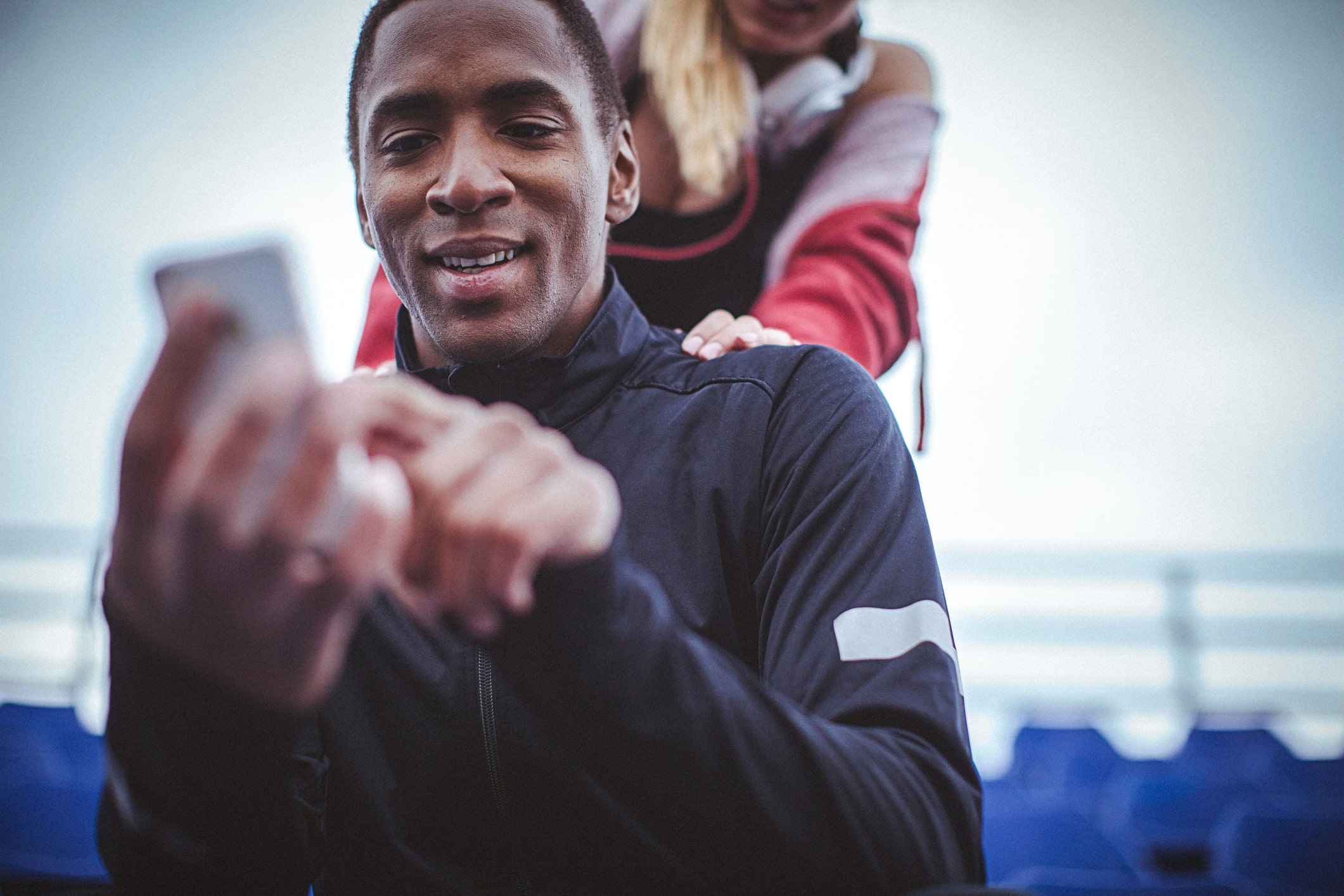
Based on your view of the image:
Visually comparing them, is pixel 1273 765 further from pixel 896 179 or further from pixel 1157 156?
pixel 896 179

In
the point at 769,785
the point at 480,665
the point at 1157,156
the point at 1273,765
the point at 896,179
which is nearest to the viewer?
the point at 769,785

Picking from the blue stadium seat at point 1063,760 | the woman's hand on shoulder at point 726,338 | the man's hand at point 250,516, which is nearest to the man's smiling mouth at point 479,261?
the woman's hand on shoulder at point 726,338

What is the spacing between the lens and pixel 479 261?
2.46 ft

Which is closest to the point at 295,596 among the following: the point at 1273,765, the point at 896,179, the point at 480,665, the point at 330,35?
the point at 480,665

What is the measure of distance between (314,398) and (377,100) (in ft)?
1.90

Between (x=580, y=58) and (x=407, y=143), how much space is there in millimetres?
195

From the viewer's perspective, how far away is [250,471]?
0.27 metres

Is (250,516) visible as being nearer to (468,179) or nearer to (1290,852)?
(468,179)

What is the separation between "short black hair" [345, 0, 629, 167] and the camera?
832mm

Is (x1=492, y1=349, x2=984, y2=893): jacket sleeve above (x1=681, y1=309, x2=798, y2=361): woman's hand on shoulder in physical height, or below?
below

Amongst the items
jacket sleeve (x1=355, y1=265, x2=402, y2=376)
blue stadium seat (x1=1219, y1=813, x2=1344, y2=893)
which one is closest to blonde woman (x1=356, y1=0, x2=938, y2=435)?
jacket sleeve (x1=355, y1=265, x2=402, y2=376)

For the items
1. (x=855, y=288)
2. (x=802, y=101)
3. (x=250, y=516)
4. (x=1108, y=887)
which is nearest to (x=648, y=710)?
(x=250, y=516)

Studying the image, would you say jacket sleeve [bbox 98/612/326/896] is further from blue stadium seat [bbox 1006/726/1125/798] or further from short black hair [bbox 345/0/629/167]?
blue stadium seat [bbox 1006/726/1125/798]

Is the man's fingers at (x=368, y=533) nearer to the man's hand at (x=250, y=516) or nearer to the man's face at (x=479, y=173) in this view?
the man's hand at (x=250, y=516)
